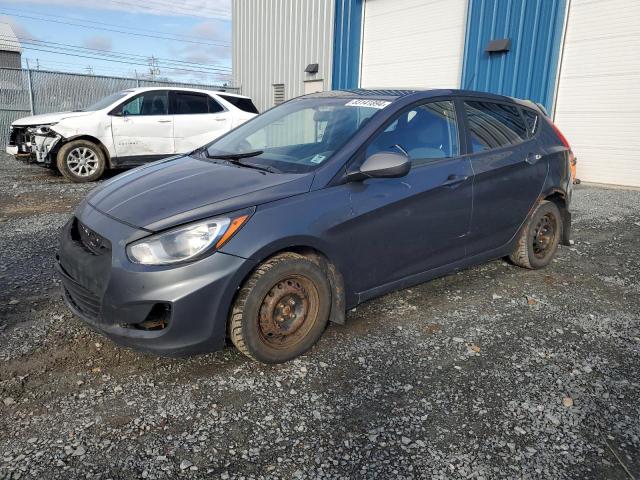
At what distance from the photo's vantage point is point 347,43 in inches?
573

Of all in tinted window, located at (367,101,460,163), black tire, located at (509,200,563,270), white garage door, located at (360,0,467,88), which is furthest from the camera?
white garage door, located at (360,0,467,88)

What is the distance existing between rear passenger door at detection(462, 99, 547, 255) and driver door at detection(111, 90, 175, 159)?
7.24m

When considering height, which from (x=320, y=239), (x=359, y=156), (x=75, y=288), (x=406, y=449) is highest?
(x=359, y=156)

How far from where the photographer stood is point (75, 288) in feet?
9.51

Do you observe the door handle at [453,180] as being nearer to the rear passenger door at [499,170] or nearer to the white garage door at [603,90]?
the rear passenger door at [499,170]

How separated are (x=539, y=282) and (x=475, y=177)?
1.38m

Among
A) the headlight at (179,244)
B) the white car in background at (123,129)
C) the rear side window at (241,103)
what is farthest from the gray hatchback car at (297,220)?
the rear side window at (241,103)

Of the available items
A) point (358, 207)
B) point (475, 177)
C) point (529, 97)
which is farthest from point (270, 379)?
point (529, 97)

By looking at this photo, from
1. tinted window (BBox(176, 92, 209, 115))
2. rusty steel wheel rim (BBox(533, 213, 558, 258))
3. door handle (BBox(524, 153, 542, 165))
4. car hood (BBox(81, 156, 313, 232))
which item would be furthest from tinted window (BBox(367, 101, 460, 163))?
tinted window (BBox(176, 92, 209, 115))

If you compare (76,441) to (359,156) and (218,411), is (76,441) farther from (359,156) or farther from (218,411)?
(359,156)

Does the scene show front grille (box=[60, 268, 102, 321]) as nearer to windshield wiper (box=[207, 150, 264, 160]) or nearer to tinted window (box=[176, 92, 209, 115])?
windshield wiper (box=[207, 150, 264, 160])

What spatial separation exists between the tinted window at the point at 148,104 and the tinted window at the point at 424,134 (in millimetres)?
7450

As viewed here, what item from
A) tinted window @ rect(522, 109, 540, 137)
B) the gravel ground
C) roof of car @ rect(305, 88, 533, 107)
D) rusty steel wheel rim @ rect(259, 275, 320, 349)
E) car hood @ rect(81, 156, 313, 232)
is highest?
roof of car @ rect(305, 88, 533, 107)

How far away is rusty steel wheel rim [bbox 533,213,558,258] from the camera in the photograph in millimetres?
4598
